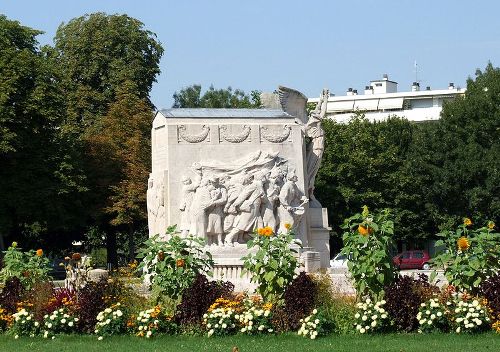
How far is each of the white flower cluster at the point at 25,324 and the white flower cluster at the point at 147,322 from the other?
1.91 metres

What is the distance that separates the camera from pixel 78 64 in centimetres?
5444

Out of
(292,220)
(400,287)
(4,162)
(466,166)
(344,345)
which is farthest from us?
(466,166)

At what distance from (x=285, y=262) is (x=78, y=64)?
36.1 meters

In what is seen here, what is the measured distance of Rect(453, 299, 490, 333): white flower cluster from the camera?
60.6ft

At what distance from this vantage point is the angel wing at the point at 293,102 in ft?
110

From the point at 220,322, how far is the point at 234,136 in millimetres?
12645

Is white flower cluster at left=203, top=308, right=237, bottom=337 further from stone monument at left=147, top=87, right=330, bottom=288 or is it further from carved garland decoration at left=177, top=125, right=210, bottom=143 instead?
carved garland decoration at left=177, top=125, right=210, bottom=143

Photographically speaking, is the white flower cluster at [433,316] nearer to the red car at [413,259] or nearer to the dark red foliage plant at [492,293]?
the dark red foliage plant at [492,293]

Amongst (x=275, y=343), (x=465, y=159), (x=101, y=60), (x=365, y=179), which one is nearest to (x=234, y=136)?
(x=275, y=343)

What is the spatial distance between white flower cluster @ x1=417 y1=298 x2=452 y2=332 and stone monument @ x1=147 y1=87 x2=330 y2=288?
1075 cm

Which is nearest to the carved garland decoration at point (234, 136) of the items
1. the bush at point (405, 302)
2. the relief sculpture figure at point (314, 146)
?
the relief sculpture figure at point (314, 146)

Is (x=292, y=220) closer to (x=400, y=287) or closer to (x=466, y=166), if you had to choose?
(x=400, y=287)

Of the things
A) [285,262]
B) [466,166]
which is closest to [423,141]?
[466,166]

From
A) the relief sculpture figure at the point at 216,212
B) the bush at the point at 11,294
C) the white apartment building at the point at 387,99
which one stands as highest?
the white apartment building at the point at 387,99
